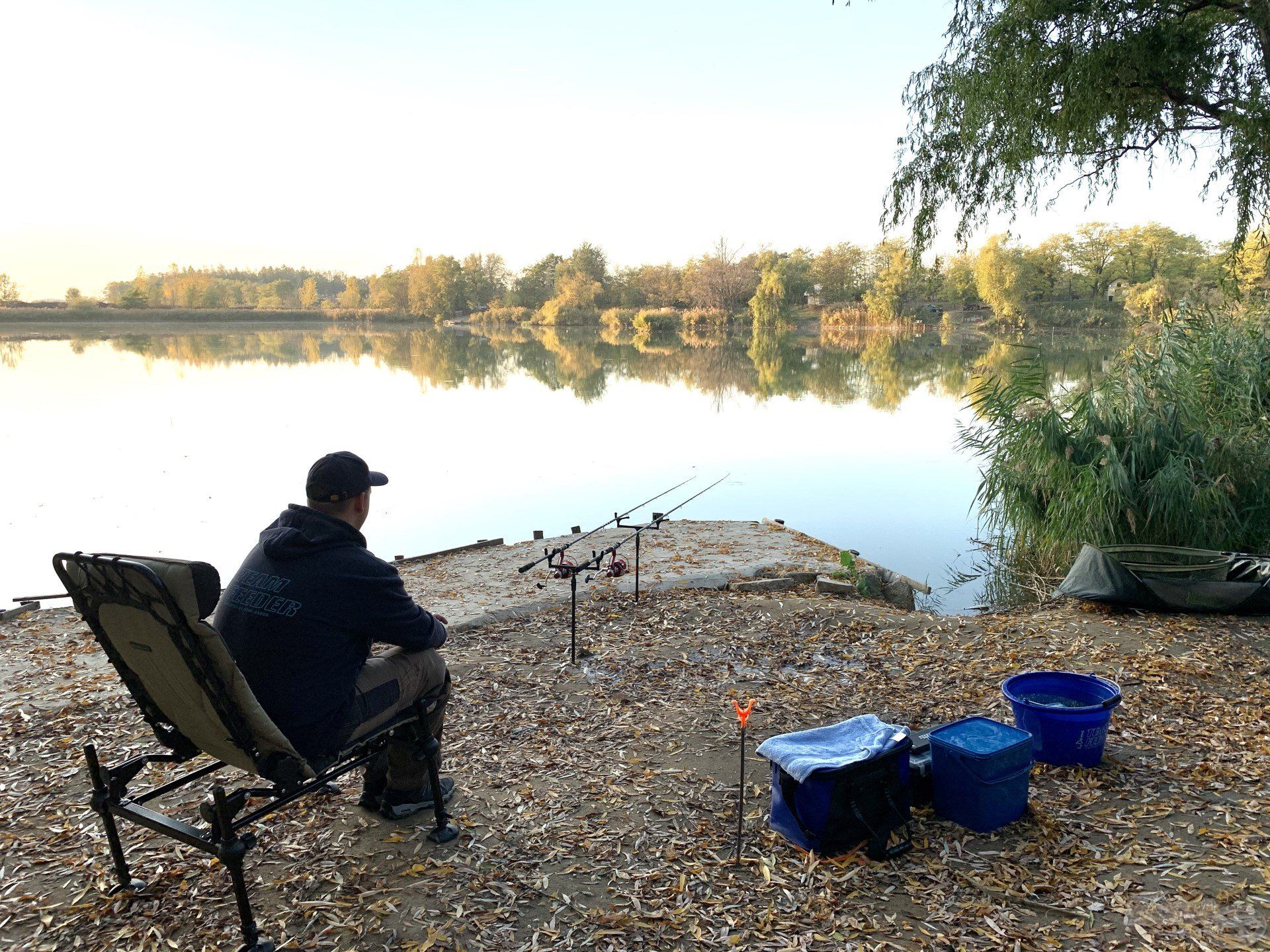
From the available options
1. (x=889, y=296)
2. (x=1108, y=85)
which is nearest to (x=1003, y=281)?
(x=889, y=296)

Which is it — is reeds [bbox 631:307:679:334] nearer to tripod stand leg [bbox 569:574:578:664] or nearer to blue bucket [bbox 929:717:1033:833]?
tripod stand leg [bbox 569:574:578:664]

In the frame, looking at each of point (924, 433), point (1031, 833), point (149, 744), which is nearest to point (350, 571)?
point (149, 744)

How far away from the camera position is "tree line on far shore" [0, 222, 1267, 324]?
6009cm

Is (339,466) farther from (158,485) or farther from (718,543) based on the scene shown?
(158,485)

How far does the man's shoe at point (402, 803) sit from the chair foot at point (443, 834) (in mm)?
102

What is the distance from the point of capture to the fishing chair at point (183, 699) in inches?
89.4

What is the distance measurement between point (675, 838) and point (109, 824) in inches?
74.8

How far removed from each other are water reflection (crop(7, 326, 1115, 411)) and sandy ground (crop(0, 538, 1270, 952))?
563cm

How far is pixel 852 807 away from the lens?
2.90 meters

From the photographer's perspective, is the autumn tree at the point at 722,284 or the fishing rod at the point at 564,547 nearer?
the fishing rod at the point at 564,547

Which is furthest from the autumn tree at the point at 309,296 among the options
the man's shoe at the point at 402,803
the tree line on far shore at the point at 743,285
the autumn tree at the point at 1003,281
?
the man's shoe at the point at 402,803

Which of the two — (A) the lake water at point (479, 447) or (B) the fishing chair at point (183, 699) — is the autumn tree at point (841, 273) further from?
(B) the fishing chair at point (183, 699)

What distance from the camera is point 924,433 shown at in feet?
58.6

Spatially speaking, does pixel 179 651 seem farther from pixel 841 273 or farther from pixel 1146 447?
pixel 841 273
